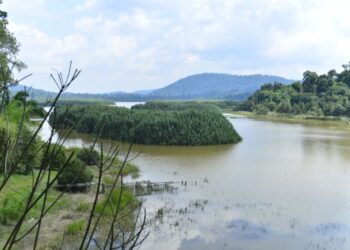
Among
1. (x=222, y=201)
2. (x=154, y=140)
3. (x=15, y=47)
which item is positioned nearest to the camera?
(x=222, y=201)

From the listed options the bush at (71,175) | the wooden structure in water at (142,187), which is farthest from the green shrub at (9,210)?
the wooden structure in water at (142,187)

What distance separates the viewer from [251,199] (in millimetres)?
17312

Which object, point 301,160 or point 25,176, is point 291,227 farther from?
point 301,160

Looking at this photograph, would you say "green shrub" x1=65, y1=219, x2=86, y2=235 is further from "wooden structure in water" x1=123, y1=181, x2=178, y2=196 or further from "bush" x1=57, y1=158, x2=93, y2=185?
"wooden structure in water" x1=123, y1=181, x2=178, y2=196

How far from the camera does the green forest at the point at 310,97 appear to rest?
71.6 m

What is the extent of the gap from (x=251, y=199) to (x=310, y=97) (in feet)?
210

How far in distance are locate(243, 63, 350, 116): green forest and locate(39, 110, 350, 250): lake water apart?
43332 millimetres

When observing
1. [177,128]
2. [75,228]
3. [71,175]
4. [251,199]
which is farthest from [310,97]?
[75,228]

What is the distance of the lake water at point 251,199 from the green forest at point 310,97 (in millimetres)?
43332

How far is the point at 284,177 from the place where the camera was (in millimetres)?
21453

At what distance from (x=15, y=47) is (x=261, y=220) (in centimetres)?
1466

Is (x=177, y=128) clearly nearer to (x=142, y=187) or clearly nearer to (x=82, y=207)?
(x=142, y=187)

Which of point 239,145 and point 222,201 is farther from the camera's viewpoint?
point 239,145

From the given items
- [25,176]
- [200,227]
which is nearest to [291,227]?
[200,227]
